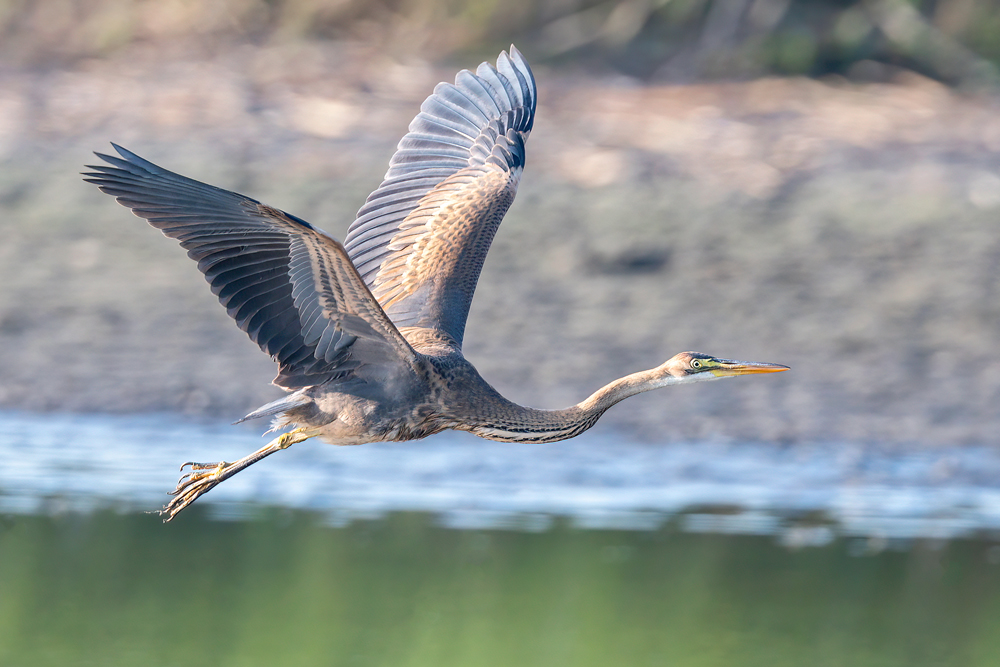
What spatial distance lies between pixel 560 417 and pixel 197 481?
1.56 metres

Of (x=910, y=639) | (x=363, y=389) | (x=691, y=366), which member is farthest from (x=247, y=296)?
(x=910, y=639)

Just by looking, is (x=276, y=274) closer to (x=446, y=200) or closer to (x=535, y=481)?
(x=446, y=200)

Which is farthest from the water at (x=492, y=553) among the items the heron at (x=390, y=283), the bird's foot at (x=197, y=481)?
the heron at (x=390, y=283)

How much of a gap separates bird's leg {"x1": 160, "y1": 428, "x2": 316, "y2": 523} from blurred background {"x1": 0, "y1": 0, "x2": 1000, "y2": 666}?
759mm

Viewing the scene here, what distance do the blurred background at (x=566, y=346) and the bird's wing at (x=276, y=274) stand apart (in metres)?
1.61

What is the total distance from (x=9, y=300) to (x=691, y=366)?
20.0ft

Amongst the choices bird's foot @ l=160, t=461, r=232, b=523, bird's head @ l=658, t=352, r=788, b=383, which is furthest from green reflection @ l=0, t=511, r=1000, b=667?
bird's head @ l=658, t=352, r=788, b=383

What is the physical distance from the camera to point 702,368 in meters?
6.74

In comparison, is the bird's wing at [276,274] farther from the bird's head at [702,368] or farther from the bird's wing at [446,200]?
the bird's head at [702,368]

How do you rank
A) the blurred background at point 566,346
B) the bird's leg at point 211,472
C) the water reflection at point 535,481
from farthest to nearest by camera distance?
the water reflection at point 535,481, the blurred background at point 566,346, the bird's leg at point 211,472

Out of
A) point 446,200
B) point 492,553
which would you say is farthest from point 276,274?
point 492,553

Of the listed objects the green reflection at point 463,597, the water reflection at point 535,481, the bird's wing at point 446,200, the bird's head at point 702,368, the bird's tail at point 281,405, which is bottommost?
the green reflection at point 463,597

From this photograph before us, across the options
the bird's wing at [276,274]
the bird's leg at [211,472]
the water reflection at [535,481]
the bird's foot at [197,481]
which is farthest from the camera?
the water reflection at [535,481]

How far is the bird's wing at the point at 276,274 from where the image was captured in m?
5.65
